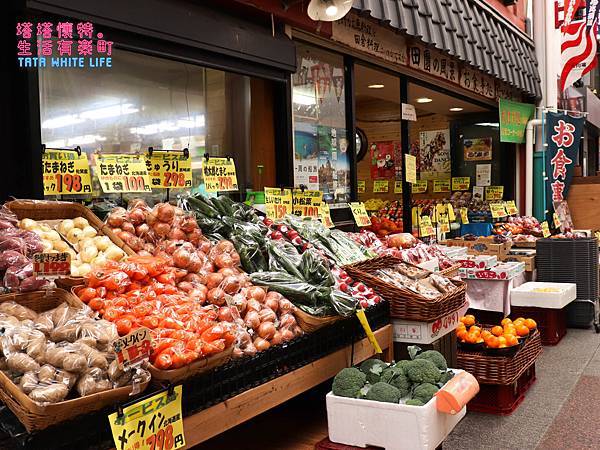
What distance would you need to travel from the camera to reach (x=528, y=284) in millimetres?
6109

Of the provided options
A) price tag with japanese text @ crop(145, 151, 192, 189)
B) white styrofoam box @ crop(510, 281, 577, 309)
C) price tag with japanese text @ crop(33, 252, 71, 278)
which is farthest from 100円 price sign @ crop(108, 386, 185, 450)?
white styrofoam box @ crop(510, 281, 577, 309)

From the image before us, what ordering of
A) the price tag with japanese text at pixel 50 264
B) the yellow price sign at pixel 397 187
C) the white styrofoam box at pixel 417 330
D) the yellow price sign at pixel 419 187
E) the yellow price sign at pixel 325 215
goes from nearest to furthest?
the price tag with japanese text at pixel 50 264
the white styrofoam box at pixel 417 330
the yellow price sign at pixel 325 215
the yellow price sign at pixel 397 187
the yellow price sign at pixel 419 187

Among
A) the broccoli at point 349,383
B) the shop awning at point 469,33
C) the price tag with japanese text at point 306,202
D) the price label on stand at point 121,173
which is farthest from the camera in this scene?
the shop awning at point 469,33

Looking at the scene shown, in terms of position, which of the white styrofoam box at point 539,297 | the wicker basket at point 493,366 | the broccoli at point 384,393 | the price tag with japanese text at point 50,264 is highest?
the price tag with japanese text at point 50,264

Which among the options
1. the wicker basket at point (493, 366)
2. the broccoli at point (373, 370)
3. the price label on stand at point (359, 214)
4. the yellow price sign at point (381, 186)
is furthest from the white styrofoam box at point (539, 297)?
the yellow price sign at point (381, 186)

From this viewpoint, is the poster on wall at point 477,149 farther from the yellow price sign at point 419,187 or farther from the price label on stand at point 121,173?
the price label on stand at point 121,173

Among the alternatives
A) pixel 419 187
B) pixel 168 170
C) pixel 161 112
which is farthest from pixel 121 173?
pixel 419 187

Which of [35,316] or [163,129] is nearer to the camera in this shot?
[35,316]

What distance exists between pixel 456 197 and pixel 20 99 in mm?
8051

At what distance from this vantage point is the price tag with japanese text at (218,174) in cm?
356

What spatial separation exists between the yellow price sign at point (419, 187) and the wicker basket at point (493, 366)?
5.76 meters

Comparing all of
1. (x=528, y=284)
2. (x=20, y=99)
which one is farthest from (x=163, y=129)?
(x=528, y=284)

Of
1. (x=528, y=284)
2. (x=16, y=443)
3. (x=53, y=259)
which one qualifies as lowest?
(x=528, y=284)

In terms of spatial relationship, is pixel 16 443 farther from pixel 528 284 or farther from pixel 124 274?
pixel 528 284
